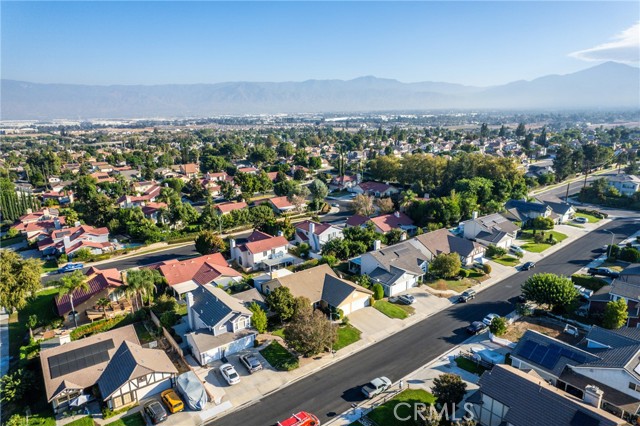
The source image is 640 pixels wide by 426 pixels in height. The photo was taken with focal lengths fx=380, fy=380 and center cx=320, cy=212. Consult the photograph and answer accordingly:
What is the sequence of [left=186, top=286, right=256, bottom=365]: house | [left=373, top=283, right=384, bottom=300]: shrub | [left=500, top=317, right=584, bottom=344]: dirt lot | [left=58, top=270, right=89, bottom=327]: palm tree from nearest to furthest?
1. [left=186, top=286, right=256, bottom=365]: house
2. [left=500, top=317, right=584, bottom=344]: dirt lot
3. [left=58, top=270, right=89, bottom=327]: palm tree
4. [left=373, top=283, right=384, bottom=300]: shrub

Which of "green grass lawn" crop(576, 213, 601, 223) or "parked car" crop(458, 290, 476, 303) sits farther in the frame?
"green grass lawn" crop(576, 213, 601, 223)

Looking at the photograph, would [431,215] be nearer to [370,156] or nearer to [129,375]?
[129,375]

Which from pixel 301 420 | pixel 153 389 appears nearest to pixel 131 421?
pixel 153 389

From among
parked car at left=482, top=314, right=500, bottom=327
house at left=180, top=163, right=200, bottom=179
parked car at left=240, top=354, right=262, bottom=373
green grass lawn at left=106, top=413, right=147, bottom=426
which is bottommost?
green grass lawn at left=106, top=413, right=147, bottom=426

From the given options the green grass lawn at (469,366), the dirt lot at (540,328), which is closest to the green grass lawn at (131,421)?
the green grass lawn at (469,366)

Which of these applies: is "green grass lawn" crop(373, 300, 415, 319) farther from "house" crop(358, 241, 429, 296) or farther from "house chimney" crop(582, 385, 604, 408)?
"house chimney" crop(582, 385, 604, 408)

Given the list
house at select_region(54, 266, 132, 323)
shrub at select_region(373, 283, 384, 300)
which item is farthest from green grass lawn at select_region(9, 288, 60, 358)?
shrub at select_region(373, 283, 384, 300)

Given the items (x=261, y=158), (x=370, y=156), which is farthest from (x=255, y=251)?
(x=370, y=156)

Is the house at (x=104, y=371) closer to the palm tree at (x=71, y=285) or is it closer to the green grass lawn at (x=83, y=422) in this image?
the green grass lawn at (x=83, y=422)
